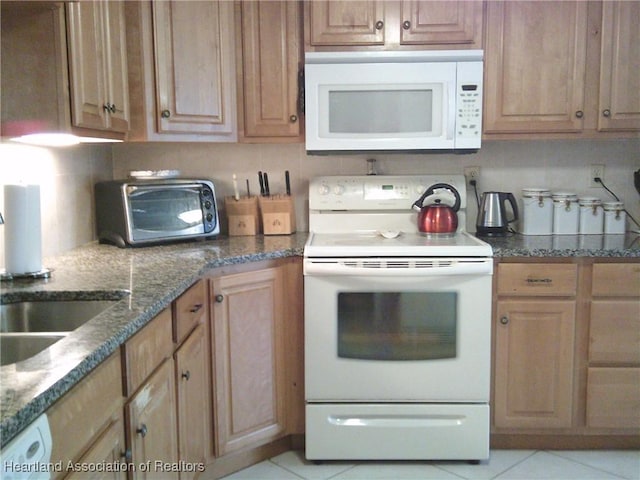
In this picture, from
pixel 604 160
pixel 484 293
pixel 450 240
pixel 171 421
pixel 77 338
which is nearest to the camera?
pixel 77 338

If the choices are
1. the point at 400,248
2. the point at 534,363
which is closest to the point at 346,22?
the point at 400,248

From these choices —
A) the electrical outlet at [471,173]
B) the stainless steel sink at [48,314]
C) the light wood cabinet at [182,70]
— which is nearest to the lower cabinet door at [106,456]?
the stainless steel sink at [48,314]

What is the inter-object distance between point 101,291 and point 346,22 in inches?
61.1

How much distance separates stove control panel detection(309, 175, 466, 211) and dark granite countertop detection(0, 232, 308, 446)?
0.72ft

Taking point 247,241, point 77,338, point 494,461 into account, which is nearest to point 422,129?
point 247,241

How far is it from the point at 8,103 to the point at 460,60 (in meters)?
1.72

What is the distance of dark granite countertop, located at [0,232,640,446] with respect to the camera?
3.23 feet

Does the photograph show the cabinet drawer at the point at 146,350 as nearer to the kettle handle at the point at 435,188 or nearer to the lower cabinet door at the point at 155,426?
the lower cabinet door at the point at 155,426

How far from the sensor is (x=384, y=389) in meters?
2.37

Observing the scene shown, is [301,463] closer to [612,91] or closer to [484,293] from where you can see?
[484,293]

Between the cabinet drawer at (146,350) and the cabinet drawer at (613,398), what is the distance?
5.58 feet

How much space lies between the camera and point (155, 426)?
62.2 inches

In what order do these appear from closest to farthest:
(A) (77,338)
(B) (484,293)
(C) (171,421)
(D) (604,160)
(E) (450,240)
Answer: (A) (77,338), (C) (171,421), (B) (484,293), (E) (450,240), (D) (604,160)

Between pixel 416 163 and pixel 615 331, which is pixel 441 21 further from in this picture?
pixel 615 331
